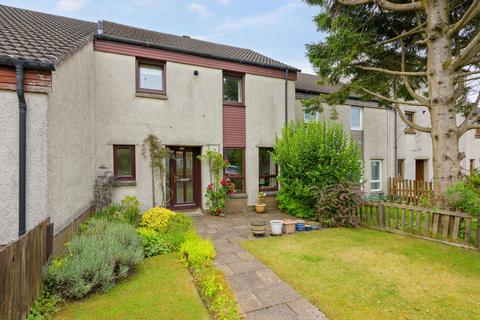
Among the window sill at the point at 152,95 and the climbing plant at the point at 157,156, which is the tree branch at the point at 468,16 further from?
the climbing plant at the point at 157,156

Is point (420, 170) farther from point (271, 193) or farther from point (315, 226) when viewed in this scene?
point (315, 226)

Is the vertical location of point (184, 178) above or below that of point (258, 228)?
above

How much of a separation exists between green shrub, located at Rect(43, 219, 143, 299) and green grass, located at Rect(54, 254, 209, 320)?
0.18 m

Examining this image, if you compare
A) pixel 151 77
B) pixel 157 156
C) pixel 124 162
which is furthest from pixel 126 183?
pixel 151 77

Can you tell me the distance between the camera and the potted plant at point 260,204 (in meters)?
9.48

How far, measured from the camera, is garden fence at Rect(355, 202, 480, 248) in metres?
5.52

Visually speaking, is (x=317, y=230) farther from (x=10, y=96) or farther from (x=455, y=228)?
(x=10, y=96)

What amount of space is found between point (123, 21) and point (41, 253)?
1181 centimetres

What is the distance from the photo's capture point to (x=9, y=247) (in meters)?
2.61

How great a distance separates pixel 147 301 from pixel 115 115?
20.3 ft

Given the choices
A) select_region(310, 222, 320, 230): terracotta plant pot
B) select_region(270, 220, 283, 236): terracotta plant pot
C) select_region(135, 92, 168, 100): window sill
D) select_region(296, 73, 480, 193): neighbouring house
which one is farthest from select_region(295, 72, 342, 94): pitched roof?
select_region(270, 220, 283, 236): terracotta plant pot

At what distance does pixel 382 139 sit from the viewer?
48.2 feet

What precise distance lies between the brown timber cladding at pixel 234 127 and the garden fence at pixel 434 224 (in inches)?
198

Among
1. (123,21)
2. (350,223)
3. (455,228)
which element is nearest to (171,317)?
(350,223)
